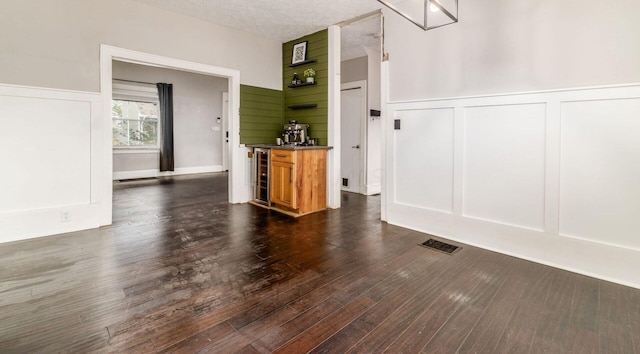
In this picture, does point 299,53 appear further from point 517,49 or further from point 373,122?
point 517,49

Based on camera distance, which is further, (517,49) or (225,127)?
(225,127)

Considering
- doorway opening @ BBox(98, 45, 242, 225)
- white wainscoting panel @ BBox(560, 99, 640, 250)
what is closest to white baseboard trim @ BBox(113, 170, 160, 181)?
doorway opening @ BBox(98, 45, 242, 225)

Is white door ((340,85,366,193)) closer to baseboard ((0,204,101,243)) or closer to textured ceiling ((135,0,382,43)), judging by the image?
textured ceiling ((135,0,382,43))

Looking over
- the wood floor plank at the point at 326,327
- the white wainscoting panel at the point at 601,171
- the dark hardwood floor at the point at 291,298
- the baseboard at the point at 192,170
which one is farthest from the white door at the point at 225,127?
the white wainscoting panel at the point at 601,171

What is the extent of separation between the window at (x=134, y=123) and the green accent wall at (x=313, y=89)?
181 inches

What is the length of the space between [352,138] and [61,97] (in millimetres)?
4428

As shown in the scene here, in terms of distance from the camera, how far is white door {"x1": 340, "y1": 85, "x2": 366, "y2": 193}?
583 centimetres

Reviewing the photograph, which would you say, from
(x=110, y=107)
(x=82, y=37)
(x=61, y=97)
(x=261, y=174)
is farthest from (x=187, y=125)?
(x=61, y=97)

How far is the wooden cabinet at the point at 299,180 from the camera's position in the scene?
4.14m

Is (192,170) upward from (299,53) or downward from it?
downward

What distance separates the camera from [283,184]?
430 centimetres

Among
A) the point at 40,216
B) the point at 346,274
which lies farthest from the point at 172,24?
the point at 346,274

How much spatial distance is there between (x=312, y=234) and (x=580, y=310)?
7.43 ft

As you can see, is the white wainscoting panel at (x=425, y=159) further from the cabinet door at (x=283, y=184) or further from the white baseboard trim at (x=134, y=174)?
the white baseboard trim at (x=134, y=174)
